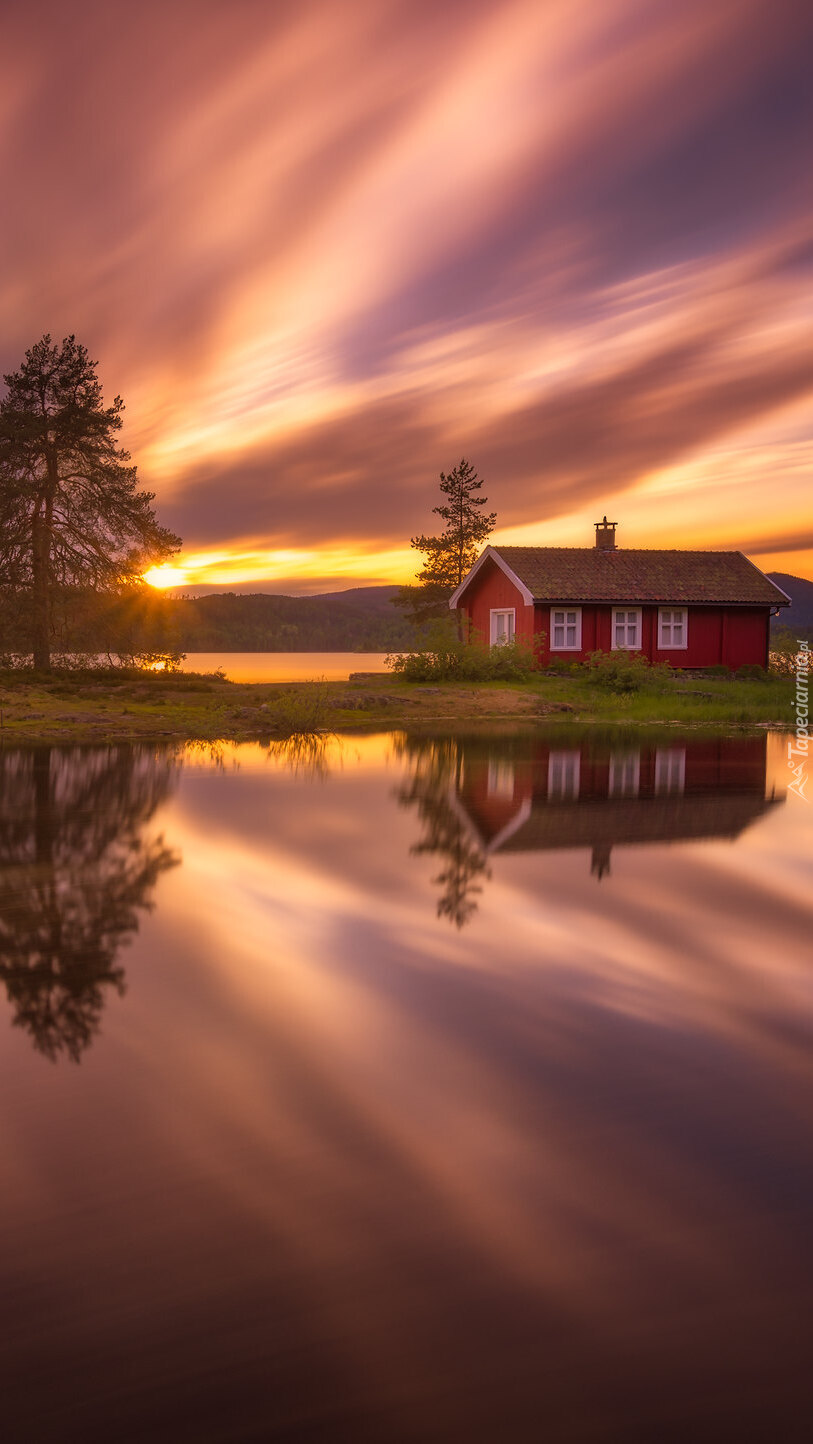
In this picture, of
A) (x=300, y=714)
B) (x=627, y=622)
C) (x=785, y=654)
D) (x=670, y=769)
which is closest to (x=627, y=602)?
(x=627, y=622)

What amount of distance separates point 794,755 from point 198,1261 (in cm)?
2076

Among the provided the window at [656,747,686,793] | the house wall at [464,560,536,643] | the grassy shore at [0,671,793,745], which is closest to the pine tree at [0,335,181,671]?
the grassy shore at [0,671,793,745]

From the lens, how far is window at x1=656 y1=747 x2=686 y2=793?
16745 millimetres

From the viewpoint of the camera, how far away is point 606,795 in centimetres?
1583

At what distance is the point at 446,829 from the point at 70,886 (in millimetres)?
4996

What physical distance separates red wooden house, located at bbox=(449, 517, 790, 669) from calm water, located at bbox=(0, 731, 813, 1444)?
105 ft

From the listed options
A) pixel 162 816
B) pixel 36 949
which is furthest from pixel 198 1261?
pixel 162 816

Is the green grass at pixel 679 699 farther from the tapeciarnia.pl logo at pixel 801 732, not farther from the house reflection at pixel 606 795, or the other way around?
the house reflection at pixel 606 795

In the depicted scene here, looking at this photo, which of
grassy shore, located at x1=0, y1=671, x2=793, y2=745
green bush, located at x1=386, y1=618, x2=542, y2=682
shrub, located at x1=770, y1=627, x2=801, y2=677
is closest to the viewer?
grassy shore, located at x1=0, y1=671, x2=793, y2=745

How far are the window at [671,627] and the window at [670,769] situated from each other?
2081 centimetres

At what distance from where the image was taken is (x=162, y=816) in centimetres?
1359

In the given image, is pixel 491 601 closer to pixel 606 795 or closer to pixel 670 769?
pixel 670 769

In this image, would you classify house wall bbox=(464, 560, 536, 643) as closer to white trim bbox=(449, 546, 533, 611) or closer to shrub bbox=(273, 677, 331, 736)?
white trim bbox=(449, 546, 533, 611)

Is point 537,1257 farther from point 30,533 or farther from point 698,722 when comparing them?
point 30,533
